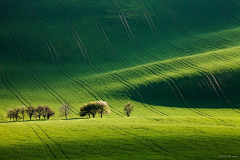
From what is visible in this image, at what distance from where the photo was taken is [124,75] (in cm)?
7262

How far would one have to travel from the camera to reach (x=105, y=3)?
364 feet

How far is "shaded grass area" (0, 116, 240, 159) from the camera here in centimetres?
2794

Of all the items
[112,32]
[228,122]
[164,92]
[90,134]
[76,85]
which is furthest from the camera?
[112,32]

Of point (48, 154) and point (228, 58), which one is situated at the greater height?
point (228, 58)

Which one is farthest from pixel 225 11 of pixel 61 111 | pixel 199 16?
pixel 61 111

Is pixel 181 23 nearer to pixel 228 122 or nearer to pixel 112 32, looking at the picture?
pixel 112 32

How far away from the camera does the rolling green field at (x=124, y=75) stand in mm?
30328

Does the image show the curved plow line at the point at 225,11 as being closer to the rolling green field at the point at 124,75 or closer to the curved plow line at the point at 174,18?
the rolling green field at the point at 124,75

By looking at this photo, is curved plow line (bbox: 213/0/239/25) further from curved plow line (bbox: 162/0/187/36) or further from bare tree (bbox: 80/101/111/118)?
bare tree (bbox: 80/101/111/118)

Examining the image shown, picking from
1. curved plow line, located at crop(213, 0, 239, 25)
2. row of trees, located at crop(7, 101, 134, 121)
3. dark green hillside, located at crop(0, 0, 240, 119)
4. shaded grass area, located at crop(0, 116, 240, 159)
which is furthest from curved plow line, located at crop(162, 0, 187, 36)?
shaded grass area, located at crop(0, 116, 240, 159)

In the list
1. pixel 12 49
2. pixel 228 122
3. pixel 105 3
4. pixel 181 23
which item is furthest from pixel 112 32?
pixel 228 122

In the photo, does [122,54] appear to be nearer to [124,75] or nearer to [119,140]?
[124,75]

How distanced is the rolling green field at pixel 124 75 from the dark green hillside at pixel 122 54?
260 mm

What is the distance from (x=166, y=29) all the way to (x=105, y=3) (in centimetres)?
2756
